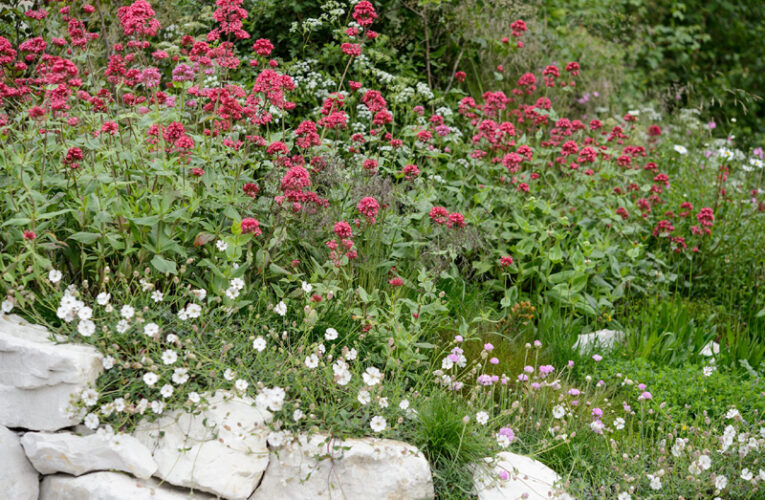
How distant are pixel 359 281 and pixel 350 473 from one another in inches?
47.5

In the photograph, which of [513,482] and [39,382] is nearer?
[39,382]

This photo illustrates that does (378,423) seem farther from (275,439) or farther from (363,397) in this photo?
(275,439)

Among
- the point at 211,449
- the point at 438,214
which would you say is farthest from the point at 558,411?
the point at 211,449

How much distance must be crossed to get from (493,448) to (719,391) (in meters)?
1.53

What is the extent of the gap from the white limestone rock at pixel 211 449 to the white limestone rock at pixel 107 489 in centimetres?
5

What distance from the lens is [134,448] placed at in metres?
2.82

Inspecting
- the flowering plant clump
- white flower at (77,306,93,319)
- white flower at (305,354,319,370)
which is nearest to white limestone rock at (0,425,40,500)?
the flowering plant clump

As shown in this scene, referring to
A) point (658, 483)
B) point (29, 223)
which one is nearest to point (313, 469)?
point (658, 483)

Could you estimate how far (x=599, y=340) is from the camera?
4297 mm

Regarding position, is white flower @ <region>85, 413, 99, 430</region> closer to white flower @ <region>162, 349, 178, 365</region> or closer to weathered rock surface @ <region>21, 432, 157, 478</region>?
weathered rock surface @ <region>21, 432, 157, 478</region>

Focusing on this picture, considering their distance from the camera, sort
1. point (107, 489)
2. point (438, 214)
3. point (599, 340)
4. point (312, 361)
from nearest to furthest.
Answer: point (107, 489) < point (312, 361) < point (438, 214) < point (599, 340)

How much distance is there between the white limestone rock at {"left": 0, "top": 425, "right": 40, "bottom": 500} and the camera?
2.79 metres

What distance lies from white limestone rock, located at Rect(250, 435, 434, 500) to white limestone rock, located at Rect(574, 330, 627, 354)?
1.49 meters

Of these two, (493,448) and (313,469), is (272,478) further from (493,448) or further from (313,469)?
(493,448)
